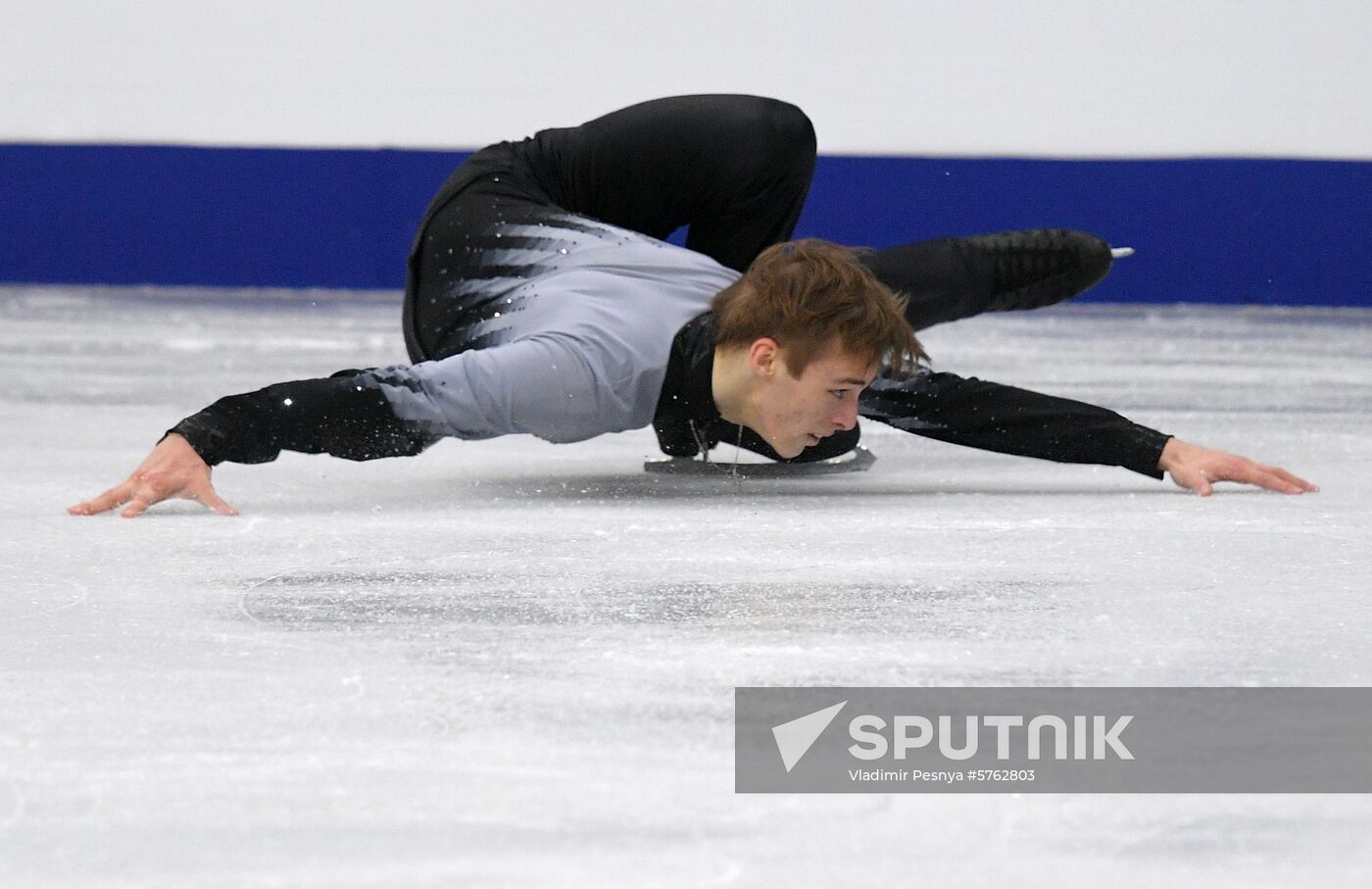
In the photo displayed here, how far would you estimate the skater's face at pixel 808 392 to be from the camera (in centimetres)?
168

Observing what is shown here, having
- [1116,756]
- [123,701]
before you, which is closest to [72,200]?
[123,701]

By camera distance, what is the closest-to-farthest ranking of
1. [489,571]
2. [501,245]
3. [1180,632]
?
[1180,632] → [489,571] → [501,245]

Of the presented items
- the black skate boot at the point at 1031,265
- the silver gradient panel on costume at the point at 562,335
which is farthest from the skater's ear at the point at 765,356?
the black skate boot at the point at 1031,265

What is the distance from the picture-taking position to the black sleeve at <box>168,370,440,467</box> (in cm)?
162

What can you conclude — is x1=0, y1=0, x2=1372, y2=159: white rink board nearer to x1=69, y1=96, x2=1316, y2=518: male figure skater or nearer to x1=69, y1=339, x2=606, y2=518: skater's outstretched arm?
x1=69, y1=96, x2=1316, y2=518: male figure skater

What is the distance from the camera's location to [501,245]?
6.29 ft

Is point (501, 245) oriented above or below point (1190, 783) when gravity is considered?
above

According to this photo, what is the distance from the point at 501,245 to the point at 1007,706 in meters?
1.02

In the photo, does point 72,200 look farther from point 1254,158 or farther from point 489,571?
point 489,571

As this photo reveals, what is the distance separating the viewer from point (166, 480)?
1621 mm

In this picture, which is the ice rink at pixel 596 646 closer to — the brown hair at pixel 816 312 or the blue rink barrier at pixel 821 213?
the brown hair at pixel 816 312
